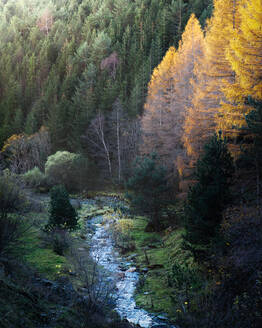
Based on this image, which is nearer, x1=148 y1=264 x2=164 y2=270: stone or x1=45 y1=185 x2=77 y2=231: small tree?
x1=148 y1=264 x2=164 y2=270: stone

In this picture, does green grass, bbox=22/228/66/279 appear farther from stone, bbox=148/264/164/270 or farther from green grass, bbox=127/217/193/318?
stone, bbox=148/264/164/270

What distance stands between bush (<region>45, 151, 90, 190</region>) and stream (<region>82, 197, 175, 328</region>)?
15.2 meters

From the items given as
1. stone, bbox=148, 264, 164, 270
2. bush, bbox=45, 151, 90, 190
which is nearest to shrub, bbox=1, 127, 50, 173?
bush, bbox=45, 151, 90, 190

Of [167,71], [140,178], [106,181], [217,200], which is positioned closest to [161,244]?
[140,178]

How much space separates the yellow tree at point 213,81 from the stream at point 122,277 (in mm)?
6464

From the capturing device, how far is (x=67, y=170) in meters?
32.0

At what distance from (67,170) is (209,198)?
85.2ft

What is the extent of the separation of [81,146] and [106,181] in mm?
7648

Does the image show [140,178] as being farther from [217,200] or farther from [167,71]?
[167,71]

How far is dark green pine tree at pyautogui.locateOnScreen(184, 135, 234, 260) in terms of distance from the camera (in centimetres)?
816

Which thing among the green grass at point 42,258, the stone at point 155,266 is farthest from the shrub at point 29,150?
the stone at point 155,266

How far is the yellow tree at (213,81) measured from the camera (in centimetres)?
1423

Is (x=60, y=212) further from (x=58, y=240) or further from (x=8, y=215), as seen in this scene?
(x=8, y=215)

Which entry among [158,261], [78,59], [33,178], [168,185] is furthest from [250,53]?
[78,59]
